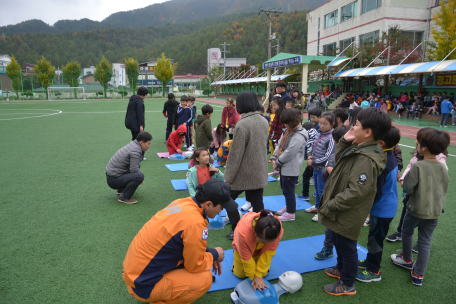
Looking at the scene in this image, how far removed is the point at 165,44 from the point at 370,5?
10551cm

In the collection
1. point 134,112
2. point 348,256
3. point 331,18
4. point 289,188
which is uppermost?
point 331,18

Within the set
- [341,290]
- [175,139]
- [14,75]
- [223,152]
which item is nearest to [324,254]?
[341,290]

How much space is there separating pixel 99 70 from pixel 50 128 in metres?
37.1

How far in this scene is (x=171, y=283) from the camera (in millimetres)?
2133

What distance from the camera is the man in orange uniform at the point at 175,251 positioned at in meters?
2.03

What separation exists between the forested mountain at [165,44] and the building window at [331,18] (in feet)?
142

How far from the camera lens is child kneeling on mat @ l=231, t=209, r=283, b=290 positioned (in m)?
2.23

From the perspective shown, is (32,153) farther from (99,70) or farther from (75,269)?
(99,70)

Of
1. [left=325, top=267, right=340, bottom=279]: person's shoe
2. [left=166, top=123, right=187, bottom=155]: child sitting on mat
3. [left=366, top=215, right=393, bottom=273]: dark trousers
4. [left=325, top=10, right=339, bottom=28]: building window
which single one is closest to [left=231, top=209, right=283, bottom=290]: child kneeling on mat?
[left=325, top=267, right=340, bottom=279]: person's shoe

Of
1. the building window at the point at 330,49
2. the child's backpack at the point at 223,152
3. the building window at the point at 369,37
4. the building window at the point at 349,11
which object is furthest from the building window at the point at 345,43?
the child's backpack at the point at 223,152

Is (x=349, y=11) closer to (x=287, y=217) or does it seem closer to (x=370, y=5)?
(x=370, y=5)

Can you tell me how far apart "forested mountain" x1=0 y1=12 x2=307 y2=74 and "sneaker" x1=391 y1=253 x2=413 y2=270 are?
81.8 meters

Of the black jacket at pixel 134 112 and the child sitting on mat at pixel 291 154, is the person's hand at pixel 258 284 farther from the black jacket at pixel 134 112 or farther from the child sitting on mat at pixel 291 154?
the black jacket at pixel 134 112

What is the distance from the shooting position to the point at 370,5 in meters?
29.2
